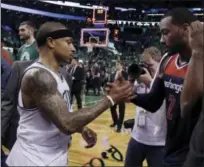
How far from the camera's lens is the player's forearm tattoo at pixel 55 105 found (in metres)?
1.24

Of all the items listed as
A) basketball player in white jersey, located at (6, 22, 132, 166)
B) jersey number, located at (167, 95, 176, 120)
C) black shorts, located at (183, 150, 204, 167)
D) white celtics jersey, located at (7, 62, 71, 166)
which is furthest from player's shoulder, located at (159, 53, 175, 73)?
black shorts, located at (183, 150, 204, 167)

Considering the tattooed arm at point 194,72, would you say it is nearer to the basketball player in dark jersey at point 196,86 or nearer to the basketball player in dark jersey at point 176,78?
the basketball player in dark jersey at point 196,86

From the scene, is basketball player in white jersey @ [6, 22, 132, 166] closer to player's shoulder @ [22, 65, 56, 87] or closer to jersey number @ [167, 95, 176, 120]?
player's shoulder @ [22, 65, 56, 87]

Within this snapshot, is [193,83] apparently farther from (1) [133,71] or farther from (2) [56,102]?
(1) [133,71]

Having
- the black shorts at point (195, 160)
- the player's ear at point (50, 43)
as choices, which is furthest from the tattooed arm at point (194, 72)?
the player's ear at point (50, 43)

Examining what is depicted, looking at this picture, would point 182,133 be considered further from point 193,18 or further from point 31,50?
point 31,50

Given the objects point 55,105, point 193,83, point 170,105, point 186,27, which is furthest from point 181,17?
point 55,105

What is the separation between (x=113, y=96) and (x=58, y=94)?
0.21m

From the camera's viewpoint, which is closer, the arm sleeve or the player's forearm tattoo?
the player's forearm tattoo

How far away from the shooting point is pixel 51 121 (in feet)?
4.37

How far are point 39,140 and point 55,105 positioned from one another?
192 millimetres

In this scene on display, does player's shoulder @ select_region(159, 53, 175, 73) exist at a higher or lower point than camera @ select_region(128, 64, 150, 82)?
higher

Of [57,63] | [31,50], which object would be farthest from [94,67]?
[57,63]

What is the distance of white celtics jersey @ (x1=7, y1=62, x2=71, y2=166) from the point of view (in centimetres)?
135
